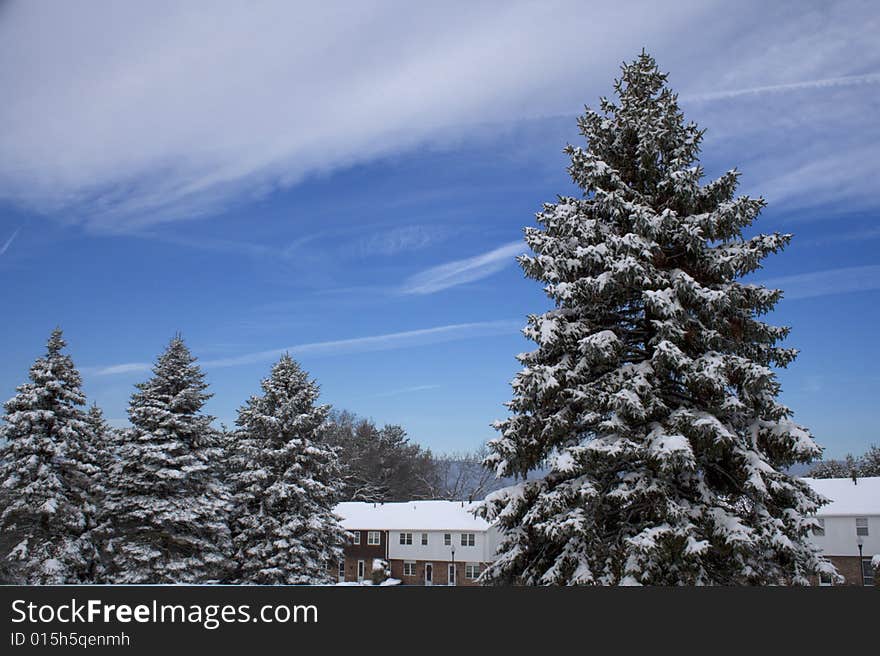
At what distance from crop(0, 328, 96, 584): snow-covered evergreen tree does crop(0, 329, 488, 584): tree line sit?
33 mm

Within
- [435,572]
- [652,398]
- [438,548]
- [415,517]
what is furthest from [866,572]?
[652,398]

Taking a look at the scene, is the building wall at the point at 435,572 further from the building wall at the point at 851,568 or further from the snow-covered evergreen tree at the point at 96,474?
the snow-covered evergreen tree at the point at 96,474

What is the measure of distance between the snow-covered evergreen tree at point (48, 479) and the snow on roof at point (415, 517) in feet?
67.4

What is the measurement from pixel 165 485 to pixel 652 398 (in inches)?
Result: 692

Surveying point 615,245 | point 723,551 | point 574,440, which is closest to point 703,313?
point 615,245

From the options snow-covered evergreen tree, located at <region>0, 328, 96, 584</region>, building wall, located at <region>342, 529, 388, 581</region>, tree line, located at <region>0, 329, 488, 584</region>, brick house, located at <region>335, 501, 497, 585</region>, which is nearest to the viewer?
snow-covered evergreen tree, located at <region>0, 328, 96, 584</region>

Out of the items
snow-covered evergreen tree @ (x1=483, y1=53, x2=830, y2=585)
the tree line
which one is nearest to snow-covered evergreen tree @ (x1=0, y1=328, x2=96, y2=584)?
the tree line

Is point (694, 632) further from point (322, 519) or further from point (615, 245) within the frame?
point (322, 519)

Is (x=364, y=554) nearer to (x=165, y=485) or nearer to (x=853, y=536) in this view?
(x=165, y=485)

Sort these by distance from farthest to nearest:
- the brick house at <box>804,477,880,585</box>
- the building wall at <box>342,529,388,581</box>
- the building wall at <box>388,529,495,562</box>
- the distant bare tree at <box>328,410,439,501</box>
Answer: the distant bare tree at <box>328,410,439,501</box>, the building wall at <box>342,529,388,581</box>, the building wall at <box>388,529,495,562</box>, the brick house at <box>804,477,880,585</box>

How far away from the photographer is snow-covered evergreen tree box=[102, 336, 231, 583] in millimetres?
21109

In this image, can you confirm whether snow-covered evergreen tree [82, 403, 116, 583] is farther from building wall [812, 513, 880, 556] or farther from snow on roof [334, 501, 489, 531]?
building wall [812, 513, 880, 556]

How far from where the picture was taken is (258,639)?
469 centimetres

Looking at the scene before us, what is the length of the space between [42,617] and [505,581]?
7.38m
